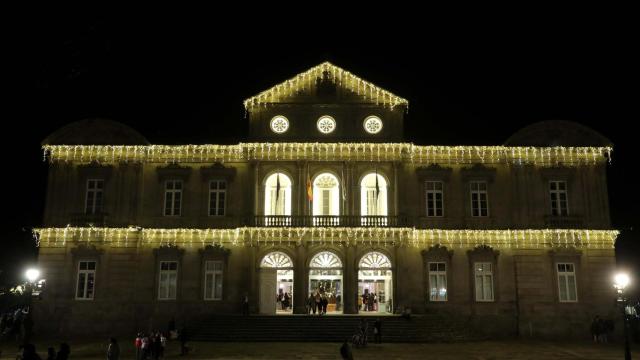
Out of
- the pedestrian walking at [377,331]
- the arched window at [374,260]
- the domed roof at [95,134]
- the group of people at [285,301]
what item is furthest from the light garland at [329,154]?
the pedestrian walking at [377,331]

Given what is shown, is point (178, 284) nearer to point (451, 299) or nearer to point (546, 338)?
point (451, 299)

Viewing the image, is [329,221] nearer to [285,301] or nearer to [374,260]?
[374,260]

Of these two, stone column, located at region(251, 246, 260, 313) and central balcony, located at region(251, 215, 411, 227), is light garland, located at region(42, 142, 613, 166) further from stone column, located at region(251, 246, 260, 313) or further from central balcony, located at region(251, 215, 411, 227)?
stone column, located at region(251, 246, 260, 313)

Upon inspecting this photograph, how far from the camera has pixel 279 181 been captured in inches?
1289

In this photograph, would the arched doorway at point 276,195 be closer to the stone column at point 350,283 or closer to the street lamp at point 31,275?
the stone column at point 350,283

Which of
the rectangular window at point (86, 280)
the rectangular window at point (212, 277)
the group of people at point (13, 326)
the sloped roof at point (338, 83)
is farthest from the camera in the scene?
the sloped roof at point (338, 83)

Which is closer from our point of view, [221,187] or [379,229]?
[379,229]

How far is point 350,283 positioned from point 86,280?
14.3 metres

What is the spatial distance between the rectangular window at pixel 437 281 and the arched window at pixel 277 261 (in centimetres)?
777

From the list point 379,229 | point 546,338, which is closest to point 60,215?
point 379,229

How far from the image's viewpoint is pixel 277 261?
32.2 metres

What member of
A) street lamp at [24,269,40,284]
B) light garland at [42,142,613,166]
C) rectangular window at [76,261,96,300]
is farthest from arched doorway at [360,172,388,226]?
street lamp at [24,269,40,284]

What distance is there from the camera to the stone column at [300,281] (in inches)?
1228

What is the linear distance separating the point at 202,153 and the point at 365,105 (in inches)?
377
